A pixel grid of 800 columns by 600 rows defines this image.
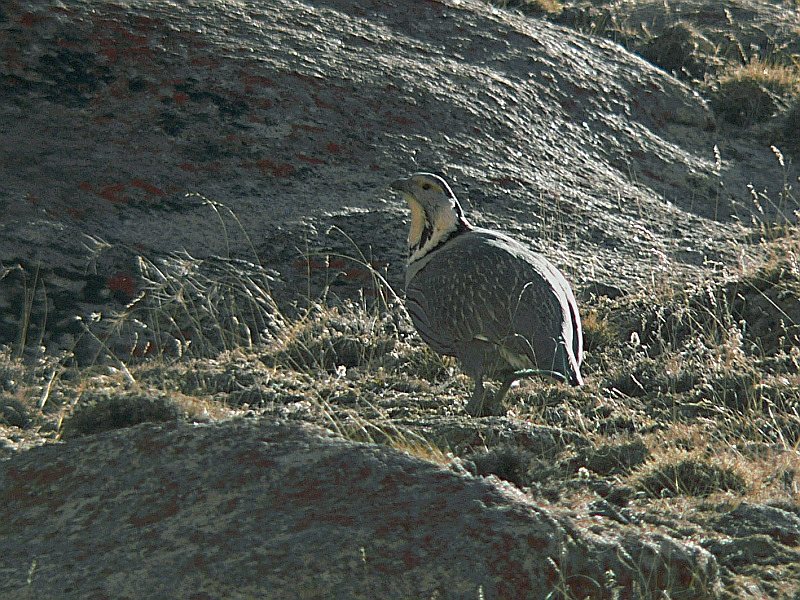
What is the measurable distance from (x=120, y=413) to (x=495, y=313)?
1.83 meters

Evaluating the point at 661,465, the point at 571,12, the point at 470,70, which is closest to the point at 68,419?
the point at 661,465

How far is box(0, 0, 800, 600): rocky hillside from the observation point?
3496mm

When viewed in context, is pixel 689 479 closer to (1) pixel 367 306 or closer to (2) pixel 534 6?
(1) pixel 367 306

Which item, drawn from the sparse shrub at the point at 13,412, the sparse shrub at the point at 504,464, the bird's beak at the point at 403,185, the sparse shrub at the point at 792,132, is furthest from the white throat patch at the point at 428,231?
the sparse shrub at the point at 792,132

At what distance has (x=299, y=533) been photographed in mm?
3473

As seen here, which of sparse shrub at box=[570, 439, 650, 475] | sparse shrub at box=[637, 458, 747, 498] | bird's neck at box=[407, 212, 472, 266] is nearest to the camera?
sparse shrub at box=[637, 458, 747, 498]

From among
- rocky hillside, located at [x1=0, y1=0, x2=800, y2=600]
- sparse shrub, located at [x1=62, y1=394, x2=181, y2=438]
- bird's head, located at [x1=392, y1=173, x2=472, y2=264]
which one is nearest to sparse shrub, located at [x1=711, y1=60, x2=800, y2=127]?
rocky hillside, located at [x1=0, y1=0, x2=800, y2=600]

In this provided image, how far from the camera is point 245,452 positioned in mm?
3889

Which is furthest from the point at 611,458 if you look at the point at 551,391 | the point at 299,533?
the point at 299,533

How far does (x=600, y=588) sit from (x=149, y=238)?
486 centimetres

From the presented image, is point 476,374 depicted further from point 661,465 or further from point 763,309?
point 763,309

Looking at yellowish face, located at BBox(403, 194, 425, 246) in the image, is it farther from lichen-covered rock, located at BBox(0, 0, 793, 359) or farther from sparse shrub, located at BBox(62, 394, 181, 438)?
sparse shrub, located at BBox(62, 394, 181, 438)

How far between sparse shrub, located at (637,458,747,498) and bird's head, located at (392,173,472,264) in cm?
219

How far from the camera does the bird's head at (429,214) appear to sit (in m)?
6.59
